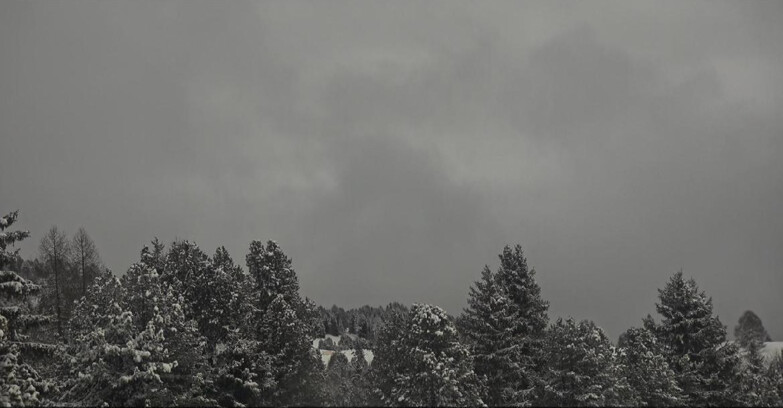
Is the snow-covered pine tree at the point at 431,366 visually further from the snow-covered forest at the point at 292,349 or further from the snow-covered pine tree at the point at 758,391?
the snow-covered pine tree at the point at 758,391

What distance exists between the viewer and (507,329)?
36.0m

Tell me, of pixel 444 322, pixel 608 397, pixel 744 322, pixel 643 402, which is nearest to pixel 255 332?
pixel 444 322

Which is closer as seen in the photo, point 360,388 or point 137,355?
point 137,355

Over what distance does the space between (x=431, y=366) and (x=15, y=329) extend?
1883 cm

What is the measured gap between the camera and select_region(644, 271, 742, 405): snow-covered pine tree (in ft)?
129

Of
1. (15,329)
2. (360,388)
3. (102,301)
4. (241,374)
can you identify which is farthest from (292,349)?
(360,388)

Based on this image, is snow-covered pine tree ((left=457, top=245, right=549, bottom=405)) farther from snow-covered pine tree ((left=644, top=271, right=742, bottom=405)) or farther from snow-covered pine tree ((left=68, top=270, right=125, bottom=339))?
snow-covered pine tree ((left=68, top=270, right=125, bottom=339))

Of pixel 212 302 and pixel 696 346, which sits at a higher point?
pixel 212 302

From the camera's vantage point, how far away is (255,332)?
126ft

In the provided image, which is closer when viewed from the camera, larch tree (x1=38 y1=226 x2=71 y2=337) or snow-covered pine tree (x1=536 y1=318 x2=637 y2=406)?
snow-covered pine tree (x1=536 y1=318 x2=637 y2=406)

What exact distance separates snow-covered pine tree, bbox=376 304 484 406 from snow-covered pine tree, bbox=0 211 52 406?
16370mm

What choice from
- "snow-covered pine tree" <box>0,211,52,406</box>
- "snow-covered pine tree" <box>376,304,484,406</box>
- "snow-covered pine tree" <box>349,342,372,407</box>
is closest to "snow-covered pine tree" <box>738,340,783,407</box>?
"snow-covered pine tree" <box>376,304,484,406</box>

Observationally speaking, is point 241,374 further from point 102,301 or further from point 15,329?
point 15,329

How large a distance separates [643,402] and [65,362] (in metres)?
35.1
